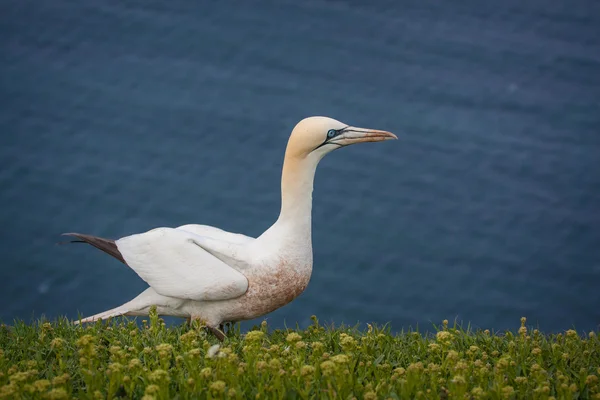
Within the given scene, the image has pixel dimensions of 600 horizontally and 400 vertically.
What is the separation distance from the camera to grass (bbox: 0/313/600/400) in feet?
11.6

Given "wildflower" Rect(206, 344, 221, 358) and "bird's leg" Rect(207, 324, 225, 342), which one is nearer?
"wildflower" Rect(206, 344, 221, 358)

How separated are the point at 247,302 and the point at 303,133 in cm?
99

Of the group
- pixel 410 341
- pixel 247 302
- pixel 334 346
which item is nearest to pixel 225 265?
pixel 247 302

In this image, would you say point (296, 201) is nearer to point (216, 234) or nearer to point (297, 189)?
point (297, 189)

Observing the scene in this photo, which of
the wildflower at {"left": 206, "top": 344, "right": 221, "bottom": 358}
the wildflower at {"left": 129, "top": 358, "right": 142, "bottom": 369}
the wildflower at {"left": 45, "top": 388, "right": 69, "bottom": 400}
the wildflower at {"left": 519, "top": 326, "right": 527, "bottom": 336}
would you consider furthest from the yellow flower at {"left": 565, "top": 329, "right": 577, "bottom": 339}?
the wildflower at {"left": 45, "top": 388, "right": 69, "bottom": 400}

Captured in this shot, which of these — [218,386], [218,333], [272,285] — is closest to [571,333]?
[272,285]

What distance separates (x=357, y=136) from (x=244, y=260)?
94 cm

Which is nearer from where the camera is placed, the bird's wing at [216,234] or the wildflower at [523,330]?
the wildflower at [523,330]

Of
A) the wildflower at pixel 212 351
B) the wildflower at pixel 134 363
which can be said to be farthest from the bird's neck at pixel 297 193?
the wildflower at pixel 134 363

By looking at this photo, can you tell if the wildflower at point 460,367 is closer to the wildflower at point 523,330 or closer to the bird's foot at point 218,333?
the wildflower at point 523,330

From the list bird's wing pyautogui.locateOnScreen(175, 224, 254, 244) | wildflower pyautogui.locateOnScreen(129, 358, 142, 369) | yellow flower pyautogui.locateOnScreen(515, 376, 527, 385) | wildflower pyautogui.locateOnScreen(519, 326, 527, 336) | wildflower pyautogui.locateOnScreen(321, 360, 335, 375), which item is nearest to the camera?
wildflower pyautogui.locateOnScreen(321, 360, 335, 375)

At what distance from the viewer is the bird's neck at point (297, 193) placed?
5043 millimetres

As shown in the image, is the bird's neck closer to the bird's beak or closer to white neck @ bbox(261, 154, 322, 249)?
white neck @ bbox(261, 154, 322, 249)

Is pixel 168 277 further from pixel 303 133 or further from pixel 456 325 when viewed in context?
pixel 456 325
